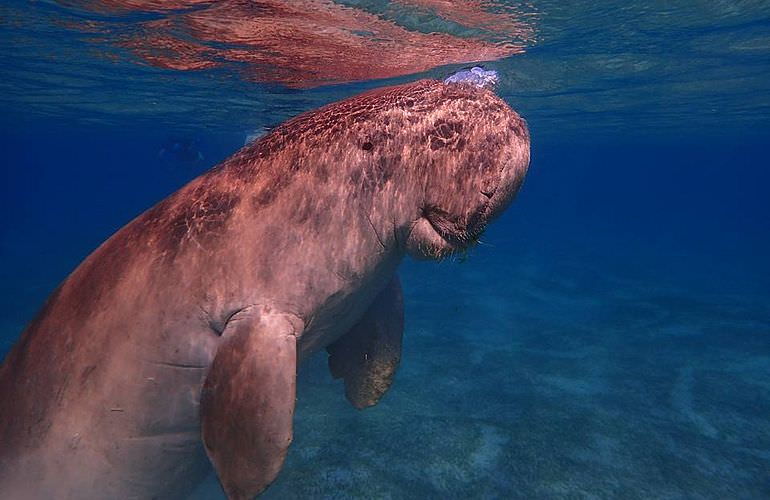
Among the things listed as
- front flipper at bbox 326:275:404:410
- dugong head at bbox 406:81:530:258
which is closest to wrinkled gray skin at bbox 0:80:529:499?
dugong head at bbox 406:81:530:258

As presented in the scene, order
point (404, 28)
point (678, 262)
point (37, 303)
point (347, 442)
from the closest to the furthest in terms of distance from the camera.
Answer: point (347, 442) → point (404, 28) → point (37, 303) → point (678, 262)

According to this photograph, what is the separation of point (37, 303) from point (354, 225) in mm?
18276

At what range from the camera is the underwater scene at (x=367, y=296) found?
2.54 meters

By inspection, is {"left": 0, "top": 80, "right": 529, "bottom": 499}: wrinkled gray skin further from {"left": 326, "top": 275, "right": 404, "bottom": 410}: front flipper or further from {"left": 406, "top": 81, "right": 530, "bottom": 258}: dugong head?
{"left": 326, "top": 275, "right": 404, "bottom": 410}: front flipper

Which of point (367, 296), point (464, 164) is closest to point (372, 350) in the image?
point (367, 296)

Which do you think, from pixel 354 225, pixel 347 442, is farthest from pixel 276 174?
pixel 347 442

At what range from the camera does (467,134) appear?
243 cm

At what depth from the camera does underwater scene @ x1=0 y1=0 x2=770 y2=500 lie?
8.34ft

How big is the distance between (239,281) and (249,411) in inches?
26.9

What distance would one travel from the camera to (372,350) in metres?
3.75

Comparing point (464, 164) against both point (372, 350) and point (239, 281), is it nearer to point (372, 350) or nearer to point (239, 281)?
point (239, 281)

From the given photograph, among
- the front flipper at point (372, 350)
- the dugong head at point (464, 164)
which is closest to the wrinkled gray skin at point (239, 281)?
the dugong head at point (464, 164)

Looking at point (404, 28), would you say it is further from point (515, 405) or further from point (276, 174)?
point (276, 174)

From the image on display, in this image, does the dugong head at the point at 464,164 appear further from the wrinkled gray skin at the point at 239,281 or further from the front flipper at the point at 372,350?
the front flipper at the point at 372,350
